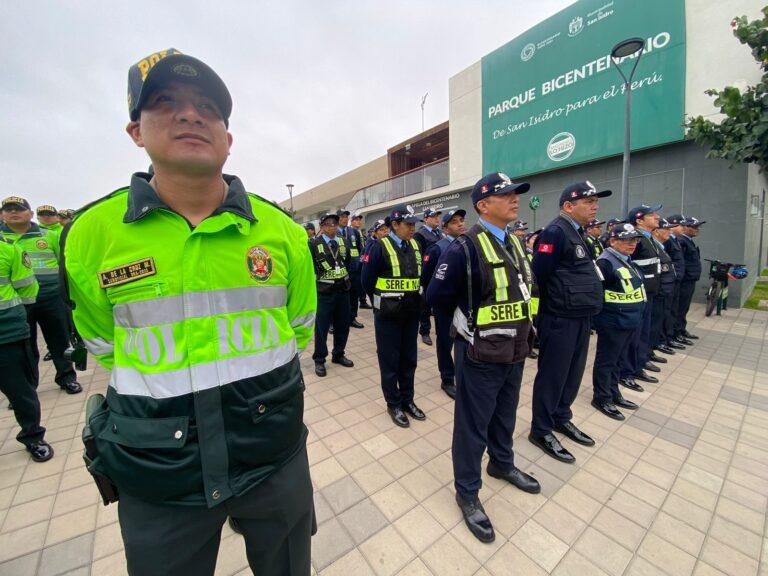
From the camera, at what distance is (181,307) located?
1108 millimetres

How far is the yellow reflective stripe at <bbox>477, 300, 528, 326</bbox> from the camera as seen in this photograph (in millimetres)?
2158

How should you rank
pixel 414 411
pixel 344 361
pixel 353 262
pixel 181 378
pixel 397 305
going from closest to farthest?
pixel 181 378 < pixel 397 305 < pixel 414 411 < pixel 344 361 < pixel 353 262

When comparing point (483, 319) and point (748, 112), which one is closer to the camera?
point (483, 319)

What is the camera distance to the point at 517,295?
2.21 metres

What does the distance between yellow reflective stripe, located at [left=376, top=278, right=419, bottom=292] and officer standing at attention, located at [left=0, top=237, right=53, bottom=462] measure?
3.22 m

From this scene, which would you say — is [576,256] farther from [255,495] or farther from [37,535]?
[37,535]

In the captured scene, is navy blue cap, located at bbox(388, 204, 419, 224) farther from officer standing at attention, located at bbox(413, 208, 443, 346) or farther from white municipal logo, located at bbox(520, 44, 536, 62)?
white municipal logo, located at bbox(520, 44, 536, 62)

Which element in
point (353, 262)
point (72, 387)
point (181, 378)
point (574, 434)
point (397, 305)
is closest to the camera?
point (181, 378)

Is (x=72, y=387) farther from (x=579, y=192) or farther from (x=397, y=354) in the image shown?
(x=579, y=192)

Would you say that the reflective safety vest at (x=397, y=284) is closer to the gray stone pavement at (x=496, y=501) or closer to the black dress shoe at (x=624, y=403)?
the gray stone pavement at (x=496, y=501)

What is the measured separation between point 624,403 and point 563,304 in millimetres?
2018

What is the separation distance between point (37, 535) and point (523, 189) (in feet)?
13.7

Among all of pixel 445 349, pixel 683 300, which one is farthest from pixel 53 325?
pixel 683 300

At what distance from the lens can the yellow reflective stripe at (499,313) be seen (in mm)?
2158
